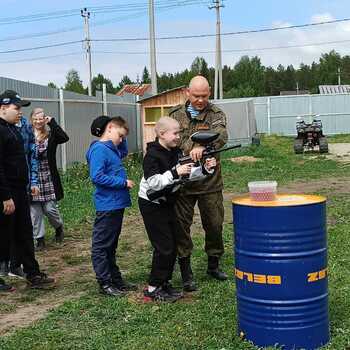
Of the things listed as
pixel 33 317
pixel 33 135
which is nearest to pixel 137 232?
pixel 33 135

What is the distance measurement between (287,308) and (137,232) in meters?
4.74

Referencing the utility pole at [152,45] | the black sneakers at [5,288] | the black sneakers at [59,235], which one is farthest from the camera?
the utility pole at [152,45]

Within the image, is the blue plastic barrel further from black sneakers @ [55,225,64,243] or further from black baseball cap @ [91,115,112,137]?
black sneakers @ [55,225,64,243]

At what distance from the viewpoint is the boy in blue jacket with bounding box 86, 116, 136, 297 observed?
5375mm

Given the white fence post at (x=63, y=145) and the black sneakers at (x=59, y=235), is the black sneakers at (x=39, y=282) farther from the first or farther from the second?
the white fence post at (x=63, y=145)

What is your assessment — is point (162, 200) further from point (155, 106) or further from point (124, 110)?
point (124, 110)

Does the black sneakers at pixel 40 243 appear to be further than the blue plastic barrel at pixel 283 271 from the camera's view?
Yes

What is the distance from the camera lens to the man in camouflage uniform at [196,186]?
550 centimetres

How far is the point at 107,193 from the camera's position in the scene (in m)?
5.45

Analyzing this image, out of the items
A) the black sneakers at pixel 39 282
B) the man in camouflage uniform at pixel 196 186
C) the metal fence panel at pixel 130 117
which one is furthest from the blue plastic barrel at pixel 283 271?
the metal fence panel at pixel 130 117

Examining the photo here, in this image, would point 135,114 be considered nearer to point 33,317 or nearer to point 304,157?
point 304,157

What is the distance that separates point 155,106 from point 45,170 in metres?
12.6

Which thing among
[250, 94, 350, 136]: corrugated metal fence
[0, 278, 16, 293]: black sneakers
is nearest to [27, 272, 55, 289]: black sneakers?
[0, 278, 16, 293]: black sneakers

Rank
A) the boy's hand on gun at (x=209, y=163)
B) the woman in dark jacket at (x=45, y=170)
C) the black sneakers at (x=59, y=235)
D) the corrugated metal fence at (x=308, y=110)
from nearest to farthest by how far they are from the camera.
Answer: the boy's hand on gun at (x=209, y=163) → the woman in dark jacket at (x=45, y=170) → the black sneakers at (x=59, y=235) → the corrugated metal fence at (x=308, y=110)
